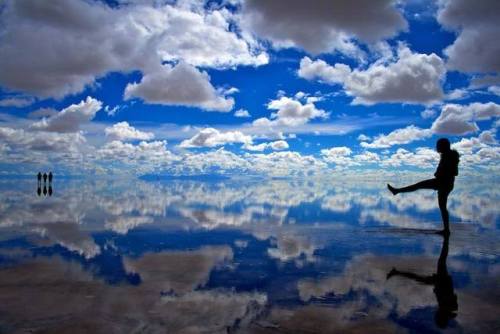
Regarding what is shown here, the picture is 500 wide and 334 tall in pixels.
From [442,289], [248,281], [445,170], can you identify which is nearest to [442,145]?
[445,170]

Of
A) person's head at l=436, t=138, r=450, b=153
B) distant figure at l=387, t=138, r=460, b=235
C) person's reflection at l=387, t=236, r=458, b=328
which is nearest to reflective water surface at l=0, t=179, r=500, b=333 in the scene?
person's reflection at l=387, t=236, r=458, b=328

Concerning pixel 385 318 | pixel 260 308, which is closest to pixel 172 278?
pixel 260 308

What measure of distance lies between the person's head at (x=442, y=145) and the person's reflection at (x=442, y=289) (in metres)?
5.44

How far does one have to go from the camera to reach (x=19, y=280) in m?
8.02

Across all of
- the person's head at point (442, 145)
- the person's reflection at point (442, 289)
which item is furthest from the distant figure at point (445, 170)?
the person's reflection at point (442, 289)

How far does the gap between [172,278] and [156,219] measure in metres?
11.6

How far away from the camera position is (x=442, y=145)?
14.9 metres

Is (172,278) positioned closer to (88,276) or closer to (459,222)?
(88,276)

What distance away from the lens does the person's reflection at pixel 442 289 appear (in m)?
6.09

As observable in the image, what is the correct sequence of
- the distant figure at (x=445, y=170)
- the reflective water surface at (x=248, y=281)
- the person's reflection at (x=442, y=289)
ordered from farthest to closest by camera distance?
the distant figure at (x=445, y=170), the person's reflection at (x=442, y=289), the reflective water surface at (x=248, y=281)

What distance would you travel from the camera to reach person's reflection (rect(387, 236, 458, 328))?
6086 millimetres

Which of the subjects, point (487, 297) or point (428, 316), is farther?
point (487, 297)

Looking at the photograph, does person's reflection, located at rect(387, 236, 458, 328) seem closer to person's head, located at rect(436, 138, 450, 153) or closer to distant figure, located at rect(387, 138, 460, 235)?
distant figure, located at rect(387, 138, 460, 235)

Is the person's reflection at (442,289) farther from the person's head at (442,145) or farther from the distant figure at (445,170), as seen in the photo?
the person's head at (442,145)
